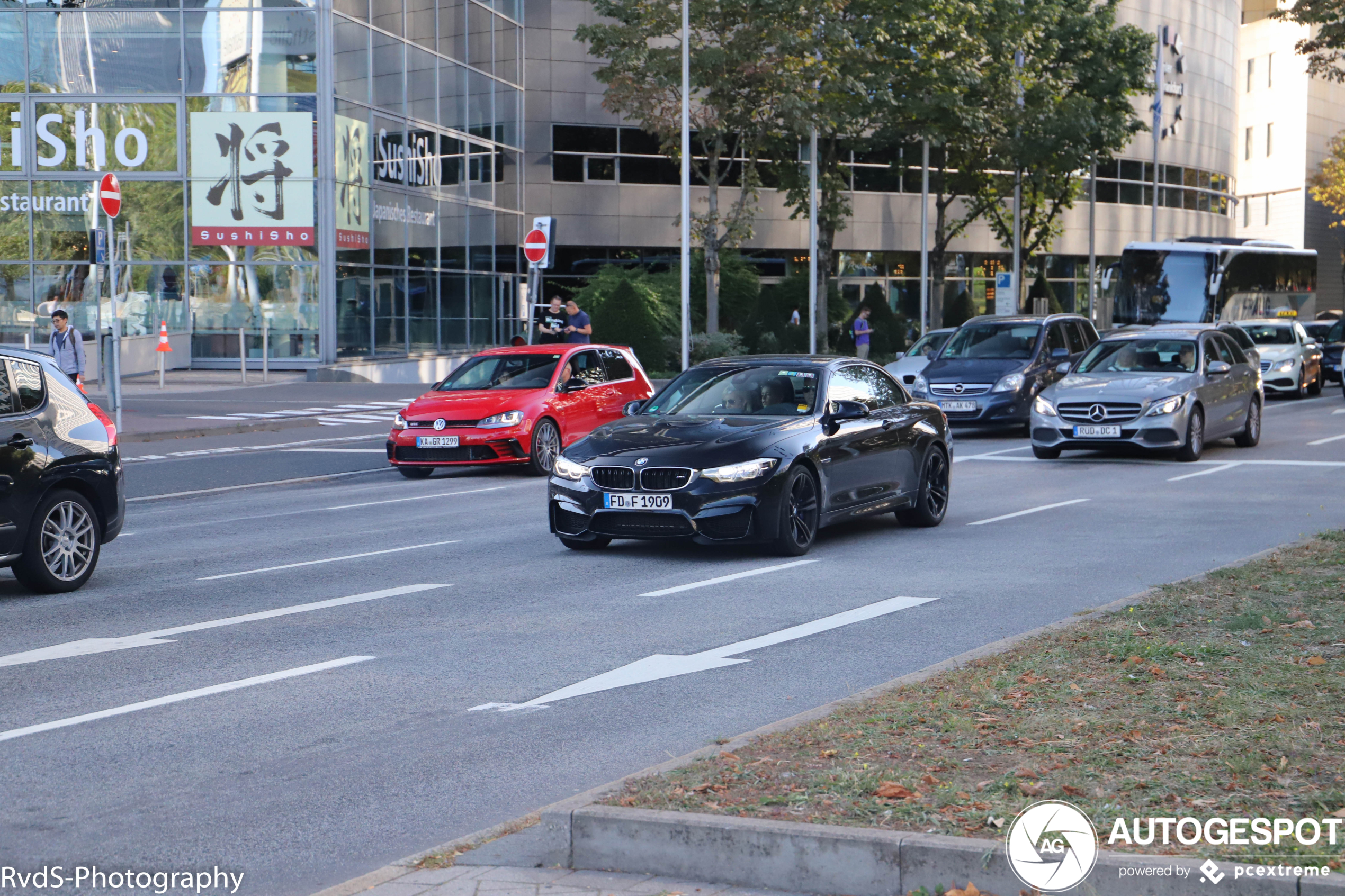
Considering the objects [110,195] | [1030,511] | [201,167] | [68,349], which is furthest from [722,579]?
[201,167]

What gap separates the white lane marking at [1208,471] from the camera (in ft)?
58.6

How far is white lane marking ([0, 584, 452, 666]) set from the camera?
8.22 m

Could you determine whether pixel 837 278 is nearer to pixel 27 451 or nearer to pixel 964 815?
pixel 27 451

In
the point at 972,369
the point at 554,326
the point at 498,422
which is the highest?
the point at 554,326

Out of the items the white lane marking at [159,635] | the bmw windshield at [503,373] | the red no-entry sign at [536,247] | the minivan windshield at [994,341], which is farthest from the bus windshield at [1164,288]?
the white lane marking at [159,635]

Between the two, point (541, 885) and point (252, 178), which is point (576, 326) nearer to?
point (252, 178)

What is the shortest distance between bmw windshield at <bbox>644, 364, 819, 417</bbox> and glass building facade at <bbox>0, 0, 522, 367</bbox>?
1017 inches

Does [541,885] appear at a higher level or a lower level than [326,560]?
higher

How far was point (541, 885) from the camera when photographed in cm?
461

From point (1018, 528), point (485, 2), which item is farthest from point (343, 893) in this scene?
point (485, 2)

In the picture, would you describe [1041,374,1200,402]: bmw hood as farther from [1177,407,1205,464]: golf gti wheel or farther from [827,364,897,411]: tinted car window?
[827,364,897,411]: tinted car window

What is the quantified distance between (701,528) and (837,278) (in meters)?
49.7

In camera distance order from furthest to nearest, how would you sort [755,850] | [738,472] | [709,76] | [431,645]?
[709,76], [738,472], [431,645], [755,850]

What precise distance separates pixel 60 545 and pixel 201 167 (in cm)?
2925
